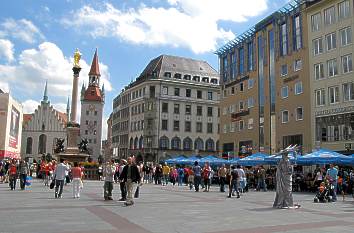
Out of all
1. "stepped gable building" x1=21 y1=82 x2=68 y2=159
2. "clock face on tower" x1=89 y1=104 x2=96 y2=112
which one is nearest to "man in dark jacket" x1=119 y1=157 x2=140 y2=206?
"stepped gable building" x1=21 y1=82 x2=68 y2=159

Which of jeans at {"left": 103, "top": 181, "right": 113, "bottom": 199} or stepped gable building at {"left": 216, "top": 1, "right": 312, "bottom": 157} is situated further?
stepped gable building at {"left": 216, "top": 1, "right": 312, "bottom": 157}

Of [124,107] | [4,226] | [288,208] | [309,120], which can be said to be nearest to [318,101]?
[309,120]

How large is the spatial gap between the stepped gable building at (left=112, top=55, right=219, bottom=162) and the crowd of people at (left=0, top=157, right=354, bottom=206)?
40.1 meters

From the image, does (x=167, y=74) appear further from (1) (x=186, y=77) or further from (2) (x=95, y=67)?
(2) (x=95, y=67)

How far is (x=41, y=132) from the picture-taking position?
118 metres

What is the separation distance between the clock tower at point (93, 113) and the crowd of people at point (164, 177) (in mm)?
86701

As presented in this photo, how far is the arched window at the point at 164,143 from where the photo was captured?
82.5 m

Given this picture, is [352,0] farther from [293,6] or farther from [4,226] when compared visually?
[4,226]

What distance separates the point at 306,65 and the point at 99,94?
97130mm

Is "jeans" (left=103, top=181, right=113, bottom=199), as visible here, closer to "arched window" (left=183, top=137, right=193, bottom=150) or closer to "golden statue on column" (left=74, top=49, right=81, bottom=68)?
"golden statue on column" (left=74, top=49, right=81, bottom=68)

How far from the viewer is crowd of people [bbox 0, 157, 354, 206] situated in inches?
728

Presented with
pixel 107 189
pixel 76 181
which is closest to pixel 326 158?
pixel 107 189

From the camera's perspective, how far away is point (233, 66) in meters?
61.4

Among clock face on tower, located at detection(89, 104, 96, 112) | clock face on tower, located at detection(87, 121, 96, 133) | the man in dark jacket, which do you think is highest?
clock face on tower, located at detection(89, 104, 96, 112)
